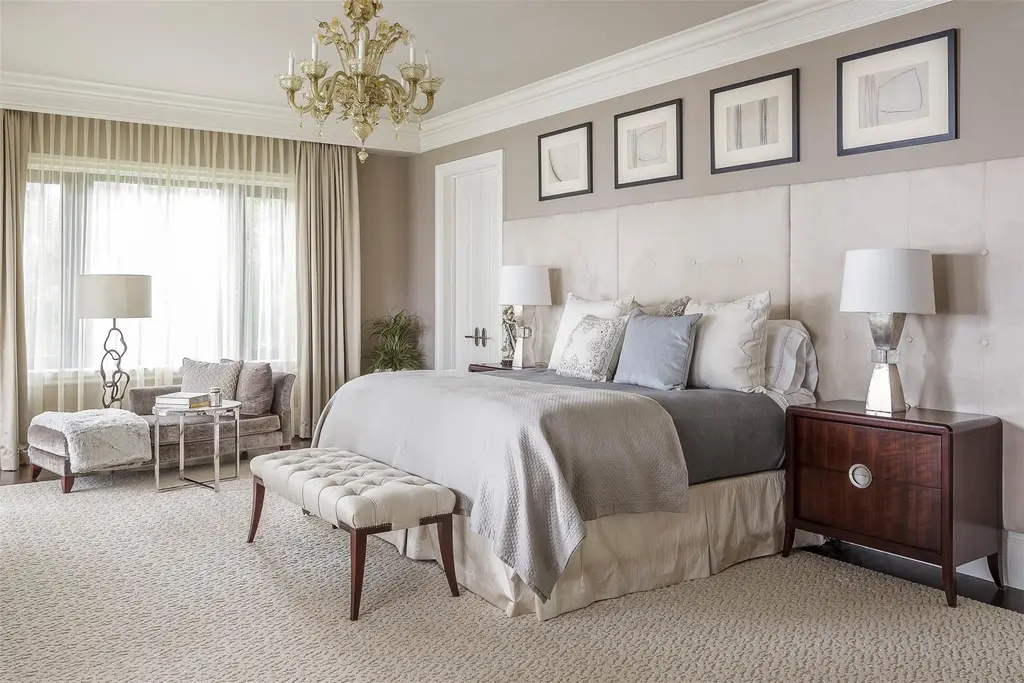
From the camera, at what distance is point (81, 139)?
5945 millimetres

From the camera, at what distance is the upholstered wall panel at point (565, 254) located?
5336 millimetres

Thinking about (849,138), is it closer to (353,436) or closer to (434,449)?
(434,449)

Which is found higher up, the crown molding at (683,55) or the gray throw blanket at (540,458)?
the crown molding at (683,55)

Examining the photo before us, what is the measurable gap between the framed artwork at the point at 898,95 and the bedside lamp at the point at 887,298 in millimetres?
641

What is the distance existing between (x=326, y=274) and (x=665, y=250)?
325 centimetres

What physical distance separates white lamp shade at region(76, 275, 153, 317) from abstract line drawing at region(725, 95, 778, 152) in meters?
3.99

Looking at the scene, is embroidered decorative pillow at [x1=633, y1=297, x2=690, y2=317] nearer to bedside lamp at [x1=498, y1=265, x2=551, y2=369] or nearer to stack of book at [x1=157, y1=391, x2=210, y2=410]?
bedside lamp at [x1=498, y1=265, x2=551, y2=369]

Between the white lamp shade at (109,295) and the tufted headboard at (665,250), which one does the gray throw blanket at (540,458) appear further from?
the white lamp shade at (109,295)

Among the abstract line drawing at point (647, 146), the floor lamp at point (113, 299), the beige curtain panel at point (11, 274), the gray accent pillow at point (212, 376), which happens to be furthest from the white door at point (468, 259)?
the beige curtain panel at point (11, 274)

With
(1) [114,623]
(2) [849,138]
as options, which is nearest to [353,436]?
(1) [114,623]

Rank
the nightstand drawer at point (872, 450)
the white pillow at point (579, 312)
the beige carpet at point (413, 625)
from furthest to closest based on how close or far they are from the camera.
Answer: the white pillow at point (579, 312), the nightstand drawer at point (872, 450), the beige carpet at point (413, 625)

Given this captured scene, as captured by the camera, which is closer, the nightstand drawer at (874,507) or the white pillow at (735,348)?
the nightstand drawer at (874,507)

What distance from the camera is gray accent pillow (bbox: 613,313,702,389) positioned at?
153 inches

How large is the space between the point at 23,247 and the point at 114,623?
3.81m
